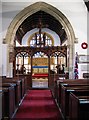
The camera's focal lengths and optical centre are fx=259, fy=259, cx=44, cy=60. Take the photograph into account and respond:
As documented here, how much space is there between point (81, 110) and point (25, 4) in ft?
28.6

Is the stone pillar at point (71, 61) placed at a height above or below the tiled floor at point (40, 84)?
above

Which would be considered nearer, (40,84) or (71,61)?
(71,61)

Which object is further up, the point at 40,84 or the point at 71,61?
the point at 71,61

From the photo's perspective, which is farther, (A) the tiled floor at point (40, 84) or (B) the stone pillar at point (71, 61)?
→ (A) the tiled floor at point (40, 84)

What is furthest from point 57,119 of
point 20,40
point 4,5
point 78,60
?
point 20,40

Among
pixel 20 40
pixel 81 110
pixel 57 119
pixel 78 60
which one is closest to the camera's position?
pixel 81 110

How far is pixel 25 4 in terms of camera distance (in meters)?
11.0

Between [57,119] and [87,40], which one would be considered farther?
[87,40]

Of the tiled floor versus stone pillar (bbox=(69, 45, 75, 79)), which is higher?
stone pillar (bbox=(69, 45, 75, 79))

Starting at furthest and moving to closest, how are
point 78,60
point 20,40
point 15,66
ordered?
1. point 20,40
2. point 15,66
3. point 78,60

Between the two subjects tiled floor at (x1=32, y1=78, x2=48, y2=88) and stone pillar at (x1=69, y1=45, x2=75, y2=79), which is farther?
tiled floor at (x1=32, y1=78, x2=48, y2=88)

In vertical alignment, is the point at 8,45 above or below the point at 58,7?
below

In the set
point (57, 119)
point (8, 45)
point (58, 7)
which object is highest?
point (58, 7)

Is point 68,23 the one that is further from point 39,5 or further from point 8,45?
point 8,45
